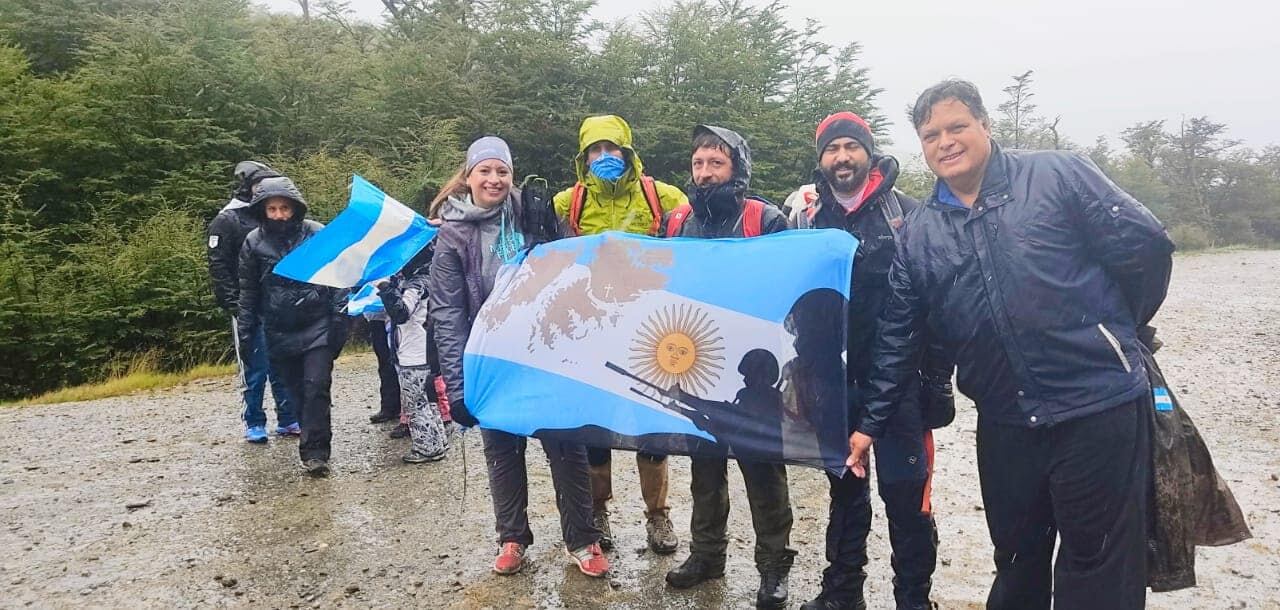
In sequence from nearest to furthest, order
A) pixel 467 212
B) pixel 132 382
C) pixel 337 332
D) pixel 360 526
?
pixel 467 212, pixel 360 526, pixel 337 332, pixel 132 382

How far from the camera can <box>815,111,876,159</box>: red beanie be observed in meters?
3.29

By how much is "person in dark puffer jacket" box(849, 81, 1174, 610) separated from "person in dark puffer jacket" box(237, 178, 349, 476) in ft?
15.3

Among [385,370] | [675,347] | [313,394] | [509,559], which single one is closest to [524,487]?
[509,559]

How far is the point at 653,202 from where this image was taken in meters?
3.99

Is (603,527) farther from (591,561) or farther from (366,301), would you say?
Result: (366,301)

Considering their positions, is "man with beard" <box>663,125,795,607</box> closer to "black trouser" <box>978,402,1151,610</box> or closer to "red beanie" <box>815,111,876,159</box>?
"red beanie" <box>815,111,876,159</box>

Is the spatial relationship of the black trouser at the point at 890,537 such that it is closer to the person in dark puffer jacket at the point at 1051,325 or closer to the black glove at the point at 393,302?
the person in dark puffer jacket at the point at 1051,325

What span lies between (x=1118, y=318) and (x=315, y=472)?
5462 millimetres

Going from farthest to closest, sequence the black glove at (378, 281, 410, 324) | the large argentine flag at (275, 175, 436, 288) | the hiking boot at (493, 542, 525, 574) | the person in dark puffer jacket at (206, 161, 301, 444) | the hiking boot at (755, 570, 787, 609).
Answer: the person in dark puffer jacket at (206, 161, 301, 444) → the black glove at (378, 281, 410, 324) → the large argentine flag at (275, 175, 436, 288) → the hiking boot at (493, 542, 525, 574) → the hiking boot at (755, 570, 787, 609)

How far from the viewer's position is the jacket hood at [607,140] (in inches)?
153

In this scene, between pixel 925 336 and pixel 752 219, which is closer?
pixel 925 336

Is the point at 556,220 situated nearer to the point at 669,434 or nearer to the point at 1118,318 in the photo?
the point at 669,434

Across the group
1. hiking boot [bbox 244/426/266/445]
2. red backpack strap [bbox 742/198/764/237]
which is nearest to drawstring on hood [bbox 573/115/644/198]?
red backpack strap [bbox 742/198/764/237]

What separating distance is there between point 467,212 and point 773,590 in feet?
8.11
